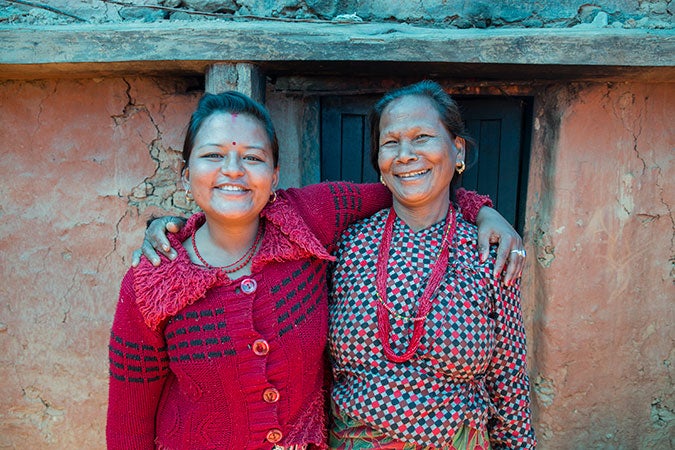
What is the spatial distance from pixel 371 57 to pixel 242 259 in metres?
0.95

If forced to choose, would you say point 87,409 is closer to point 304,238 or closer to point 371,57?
point 304,238

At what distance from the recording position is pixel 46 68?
7.47 feet

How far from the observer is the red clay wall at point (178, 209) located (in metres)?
2.58

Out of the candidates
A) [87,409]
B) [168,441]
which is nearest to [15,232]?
[87,409]

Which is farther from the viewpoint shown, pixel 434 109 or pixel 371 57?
pixel 371 57

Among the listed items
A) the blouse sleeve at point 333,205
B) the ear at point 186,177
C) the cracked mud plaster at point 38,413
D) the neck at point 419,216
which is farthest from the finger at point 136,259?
the cracked mud plaster at point 38,413

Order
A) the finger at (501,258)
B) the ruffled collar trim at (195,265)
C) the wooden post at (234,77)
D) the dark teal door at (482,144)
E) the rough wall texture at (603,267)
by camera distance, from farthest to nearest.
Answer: the dark teal door at (482,144) < the rough wall texture at (603,267) < the wooden post at (234,77) < the finger at (501,258) < the ruffled collar trim at (195,265)

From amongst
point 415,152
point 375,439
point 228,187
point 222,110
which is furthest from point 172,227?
point 375,439

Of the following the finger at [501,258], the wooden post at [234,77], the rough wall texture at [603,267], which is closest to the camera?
the finger at [501,258]

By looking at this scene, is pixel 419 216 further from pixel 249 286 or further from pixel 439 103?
pixel 249 286

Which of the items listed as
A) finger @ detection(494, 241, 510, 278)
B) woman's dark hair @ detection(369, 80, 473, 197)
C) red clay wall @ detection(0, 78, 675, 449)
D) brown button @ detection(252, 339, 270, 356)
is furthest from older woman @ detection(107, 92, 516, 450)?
red clay wall @ detection(0, 78, 675, 449)

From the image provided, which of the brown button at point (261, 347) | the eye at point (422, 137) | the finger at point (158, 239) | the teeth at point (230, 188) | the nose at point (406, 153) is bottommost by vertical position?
the brown button at point (261, 347)

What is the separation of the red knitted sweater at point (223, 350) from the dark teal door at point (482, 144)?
3.66 feet

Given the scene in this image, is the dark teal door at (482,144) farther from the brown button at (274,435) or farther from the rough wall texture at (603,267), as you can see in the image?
the brown button at (274,435)
